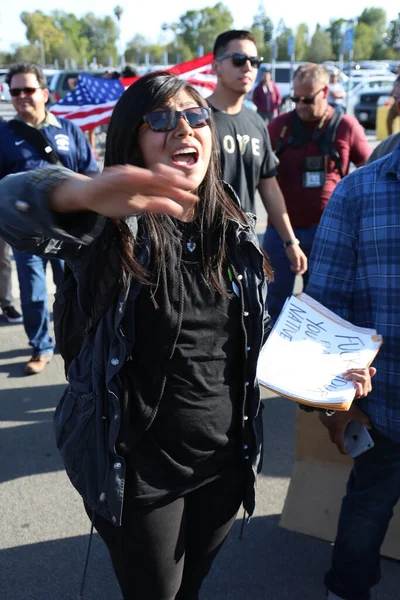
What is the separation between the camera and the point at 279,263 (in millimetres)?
4500

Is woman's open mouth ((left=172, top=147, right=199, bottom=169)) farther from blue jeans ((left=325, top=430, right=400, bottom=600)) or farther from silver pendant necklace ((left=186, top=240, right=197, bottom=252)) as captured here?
blue jeans ((left=325, top=430, right=400, bottom=600))

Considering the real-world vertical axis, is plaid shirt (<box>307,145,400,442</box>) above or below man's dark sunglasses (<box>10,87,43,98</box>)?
below

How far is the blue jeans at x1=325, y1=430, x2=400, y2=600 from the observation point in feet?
7.08

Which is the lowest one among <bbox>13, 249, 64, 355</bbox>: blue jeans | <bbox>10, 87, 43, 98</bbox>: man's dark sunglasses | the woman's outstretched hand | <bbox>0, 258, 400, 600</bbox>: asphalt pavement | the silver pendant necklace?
<bbox>0, 258, 400, 600</bbox>: asphalt pavement

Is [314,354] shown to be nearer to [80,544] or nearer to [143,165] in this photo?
[143,165]

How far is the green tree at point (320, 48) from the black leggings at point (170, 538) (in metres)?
85.2

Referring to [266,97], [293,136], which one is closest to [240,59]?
[293,136]

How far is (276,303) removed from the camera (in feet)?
14.9

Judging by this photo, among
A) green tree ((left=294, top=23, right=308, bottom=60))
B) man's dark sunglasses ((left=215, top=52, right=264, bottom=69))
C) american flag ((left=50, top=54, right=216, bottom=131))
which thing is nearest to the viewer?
man's dark sunglasses ((left=215, top=52, right=264, bottom=69))

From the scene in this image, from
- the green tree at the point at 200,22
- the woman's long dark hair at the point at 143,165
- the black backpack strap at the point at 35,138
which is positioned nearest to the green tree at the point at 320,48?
the green tree at the point at 200,22

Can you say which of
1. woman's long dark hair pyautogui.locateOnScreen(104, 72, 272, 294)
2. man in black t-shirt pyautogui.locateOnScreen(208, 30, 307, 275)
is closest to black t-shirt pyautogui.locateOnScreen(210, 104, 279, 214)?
man in black t-shirt pyautogui.locateOnScreen(208, 30, 307, 275)

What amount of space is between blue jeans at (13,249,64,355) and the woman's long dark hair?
301 cm

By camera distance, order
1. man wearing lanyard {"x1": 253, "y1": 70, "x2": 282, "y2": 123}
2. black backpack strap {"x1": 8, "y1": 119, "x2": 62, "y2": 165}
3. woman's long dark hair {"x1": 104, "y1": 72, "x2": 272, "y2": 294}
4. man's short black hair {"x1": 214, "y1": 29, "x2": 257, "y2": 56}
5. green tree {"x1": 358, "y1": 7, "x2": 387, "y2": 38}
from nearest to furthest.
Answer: woman's long dark hair {"x1": 104, "y1": 72, "x2": 272, "y2": 294} < man's short black hair {"x1": 214, "y1": 29, "x2": 257, "y2": 56} < black backpack strap {"x1": 8, "y1": 119, "x2": 62, "y2": 165} < man wearing lanyard {"x1": 253, "y1": 70, "x2": 282, "y2": 123} < green tree {"x1": 358, "y1": 7, "x2": 387, "y2": 38}

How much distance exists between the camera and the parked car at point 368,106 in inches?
893
